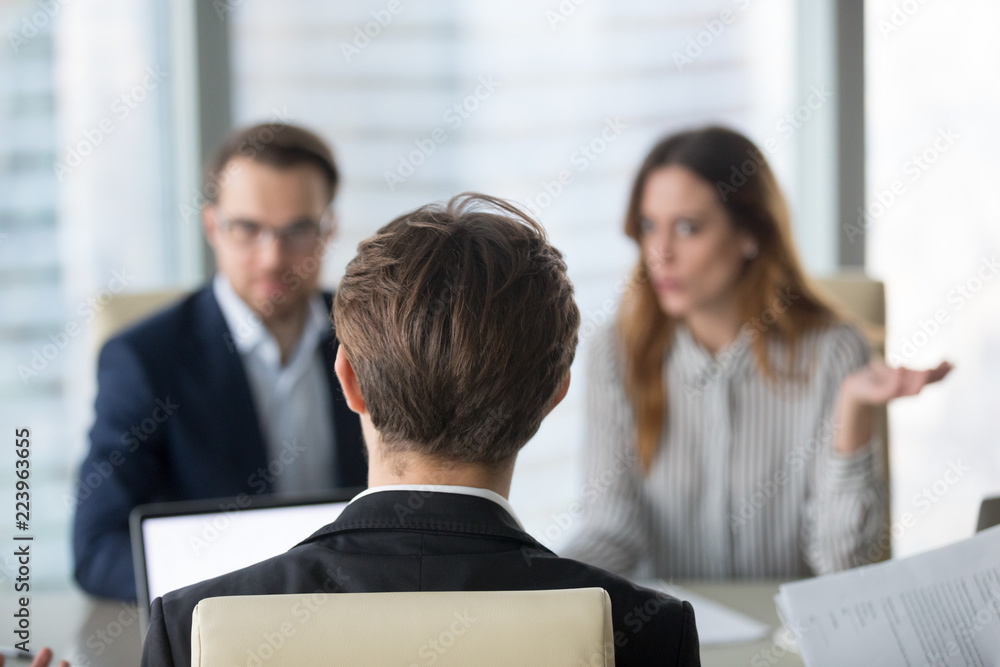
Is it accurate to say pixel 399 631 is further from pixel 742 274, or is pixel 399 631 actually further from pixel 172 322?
pixel 742 274

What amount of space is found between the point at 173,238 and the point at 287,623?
2.27 m

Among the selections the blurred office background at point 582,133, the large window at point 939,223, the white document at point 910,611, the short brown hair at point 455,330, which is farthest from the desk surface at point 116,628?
the large window at point 939,223

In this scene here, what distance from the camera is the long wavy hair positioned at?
192 centimetres

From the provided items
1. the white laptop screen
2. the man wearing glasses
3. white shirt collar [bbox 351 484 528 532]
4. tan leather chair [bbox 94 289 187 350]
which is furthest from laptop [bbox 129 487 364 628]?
tan leather chair [bbox 94 289 187 350]

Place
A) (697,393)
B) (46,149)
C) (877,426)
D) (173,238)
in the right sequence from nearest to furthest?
(877,426)
(697,393)
(46,149)
(173,238)

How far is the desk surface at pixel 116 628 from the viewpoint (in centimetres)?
112

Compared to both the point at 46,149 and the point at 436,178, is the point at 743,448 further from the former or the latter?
the point at 46,149

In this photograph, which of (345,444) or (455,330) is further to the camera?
(345,444)

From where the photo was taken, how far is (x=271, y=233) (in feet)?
6.04

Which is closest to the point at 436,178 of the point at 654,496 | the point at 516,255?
the point at 654,496

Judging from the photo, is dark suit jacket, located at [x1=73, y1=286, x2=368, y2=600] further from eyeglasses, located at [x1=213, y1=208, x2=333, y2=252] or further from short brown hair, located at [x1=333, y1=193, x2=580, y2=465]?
short brown hair, located at [x1=333, y1=193, x2=580, y2=465]

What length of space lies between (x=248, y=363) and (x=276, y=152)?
0.45 m

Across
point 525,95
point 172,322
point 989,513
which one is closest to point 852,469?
point 989,513

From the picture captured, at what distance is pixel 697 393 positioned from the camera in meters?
1.88
